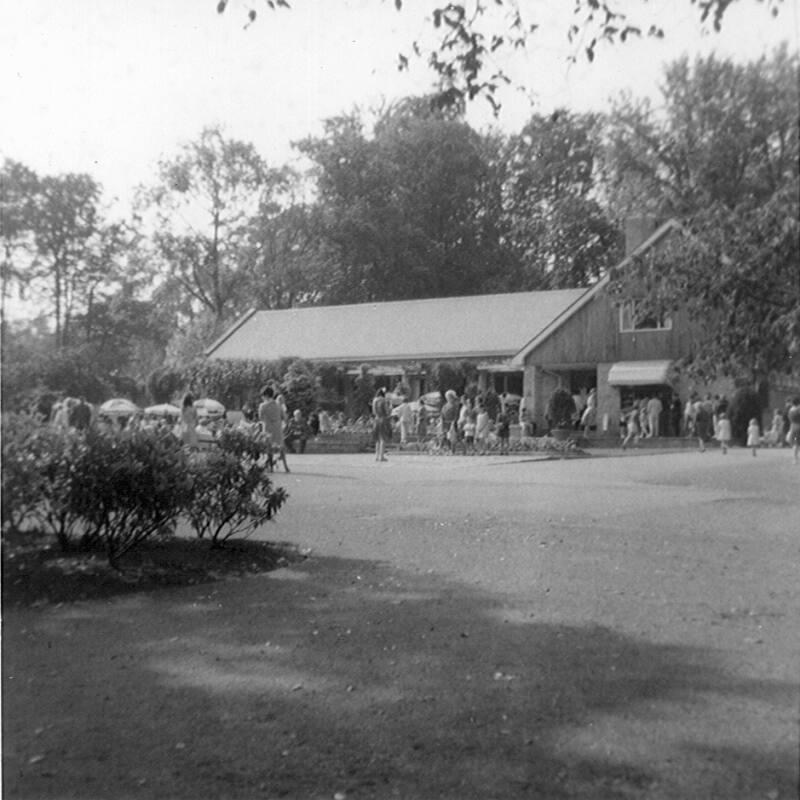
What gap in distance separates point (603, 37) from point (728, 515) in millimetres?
4517

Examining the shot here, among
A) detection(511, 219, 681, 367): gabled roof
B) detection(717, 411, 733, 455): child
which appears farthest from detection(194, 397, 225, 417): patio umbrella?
detection(717, 411, 733, 455): child

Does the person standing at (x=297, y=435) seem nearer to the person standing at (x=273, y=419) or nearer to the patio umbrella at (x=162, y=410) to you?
the person standing at (x=273, y=419)

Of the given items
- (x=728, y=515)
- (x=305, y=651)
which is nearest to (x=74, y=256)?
(x=305, y=651)

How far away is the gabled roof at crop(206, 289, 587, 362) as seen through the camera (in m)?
6.91

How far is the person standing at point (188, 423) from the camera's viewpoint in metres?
7.32

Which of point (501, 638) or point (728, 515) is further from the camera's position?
point (728, 515)

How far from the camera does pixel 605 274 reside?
6.53m

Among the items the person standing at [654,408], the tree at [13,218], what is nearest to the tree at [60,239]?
the tree at [13,218]

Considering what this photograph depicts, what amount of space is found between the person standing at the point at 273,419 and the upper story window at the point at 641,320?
255 centimetres

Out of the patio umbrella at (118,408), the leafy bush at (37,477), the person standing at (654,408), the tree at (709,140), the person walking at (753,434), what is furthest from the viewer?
the person walking at (753,434)

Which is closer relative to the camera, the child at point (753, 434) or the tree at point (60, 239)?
the tree at point (60, 239)

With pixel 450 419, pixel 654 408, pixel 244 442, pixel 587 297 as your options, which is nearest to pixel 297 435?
pixel 244 442

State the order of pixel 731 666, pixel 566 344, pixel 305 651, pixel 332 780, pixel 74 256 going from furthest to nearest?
pixel 566 344, pixel 74 256, pixel 305 651, pixel 731 666, pixel 332 780

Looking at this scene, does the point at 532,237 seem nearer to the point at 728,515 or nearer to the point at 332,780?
the point at 728,515
